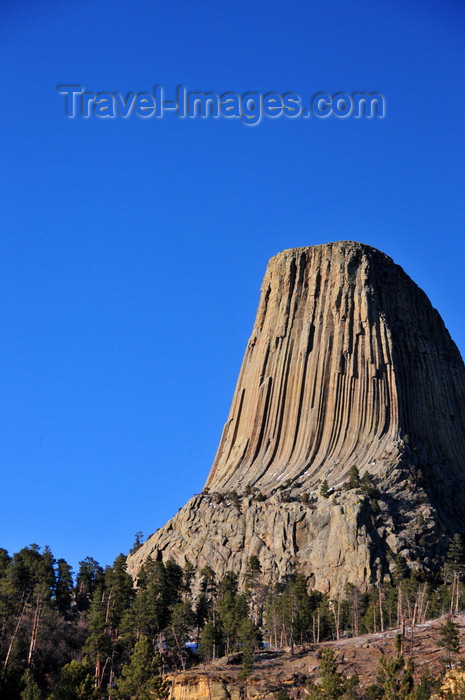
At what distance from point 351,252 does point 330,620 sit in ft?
182

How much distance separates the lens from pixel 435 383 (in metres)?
120

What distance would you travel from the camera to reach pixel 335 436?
4326 inches

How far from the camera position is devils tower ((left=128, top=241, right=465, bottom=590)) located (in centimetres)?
9275

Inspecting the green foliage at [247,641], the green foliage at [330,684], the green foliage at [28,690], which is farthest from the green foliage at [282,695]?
the green foliage at [28,690]

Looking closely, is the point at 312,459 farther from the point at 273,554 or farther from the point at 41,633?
the point at 41,633

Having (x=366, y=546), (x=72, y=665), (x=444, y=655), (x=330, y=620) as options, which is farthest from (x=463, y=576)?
(x=72, y=665)

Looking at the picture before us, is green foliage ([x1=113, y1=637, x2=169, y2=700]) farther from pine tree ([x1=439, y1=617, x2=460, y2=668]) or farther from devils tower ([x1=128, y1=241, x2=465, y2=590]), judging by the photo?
devils tower ([x1=128, y1=241, x2=465, y2=590])

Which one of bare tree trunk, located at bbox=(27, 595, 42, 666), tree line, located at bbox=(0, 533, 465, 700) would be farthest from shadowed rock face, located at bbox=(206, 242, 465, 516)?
bare tree trunk, located at bbox=(27, 595, 42, 666)

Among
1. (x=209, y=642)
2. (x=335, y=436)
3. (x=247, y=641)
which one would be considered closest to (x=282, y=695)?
(x=247, y=641)

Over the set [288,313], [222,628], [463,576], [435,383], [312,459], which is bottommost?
[222,628]

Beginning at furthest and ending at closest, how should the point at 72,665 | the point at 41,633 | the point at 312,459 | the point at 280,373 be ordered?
the point at 280,373, the point at 312,459, the point at 41,633, the point at 72,665

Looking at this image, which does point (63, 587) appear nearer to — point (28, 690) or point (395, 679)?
point (28, 690)

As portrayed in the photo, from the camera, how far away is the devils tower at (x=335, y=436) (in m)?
92.8

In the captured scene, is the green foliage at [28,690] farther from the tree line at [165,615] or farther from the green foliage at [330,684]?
the green foliage at [330,684]
